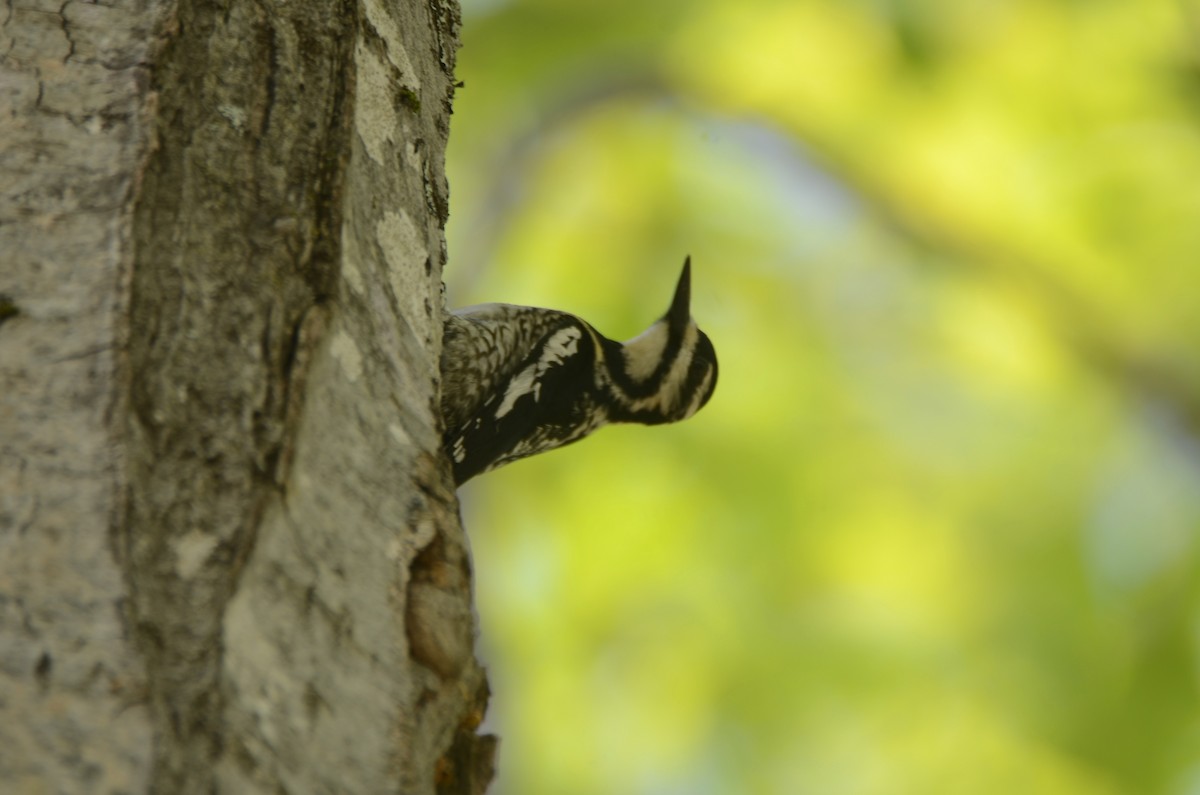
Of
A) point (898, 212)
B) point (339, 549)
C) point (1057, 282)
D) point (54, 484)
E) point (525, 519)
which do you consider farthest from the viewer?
point (525, 519)

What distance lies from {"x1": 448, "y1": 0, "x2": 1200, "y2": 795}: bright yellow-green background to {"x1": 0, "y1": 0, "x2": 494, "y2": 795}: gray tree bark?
14.5 ft

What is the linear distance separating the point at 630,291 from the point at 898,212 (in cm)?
139

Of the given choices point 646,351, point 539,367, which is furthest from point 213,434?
point 646,351

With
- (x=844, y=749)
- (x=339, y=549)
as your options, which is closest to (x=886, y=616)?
(x=844, y=749)

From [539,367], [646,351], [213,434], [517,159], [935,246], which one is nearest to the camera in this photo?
[213,434]

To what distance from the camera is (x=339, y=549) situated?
3.87ft

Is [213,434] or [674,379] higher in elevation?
[674,379]

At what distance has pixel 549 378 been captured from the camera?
2795 mm

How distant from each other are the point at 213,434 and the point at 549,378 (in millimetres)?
1665

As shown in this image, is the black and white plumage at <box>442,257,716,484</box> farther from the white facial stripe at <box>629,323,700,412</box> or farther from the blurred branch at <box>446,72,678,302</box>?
the blurred branch at <box>446,72,678,302</box>

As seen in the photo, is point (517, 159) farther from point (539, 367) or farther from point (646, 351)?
point (539, 367)

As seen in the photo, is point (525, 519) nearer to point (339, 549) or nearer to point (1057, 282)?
point (1057, 282)

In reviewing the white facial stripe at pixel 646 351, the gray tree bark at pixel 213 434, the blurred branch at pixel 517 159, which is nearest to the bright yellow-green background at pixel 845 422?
the blurred branch at pixel 517 159

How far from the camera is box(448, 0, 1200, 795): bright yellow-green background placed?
19.2ft
